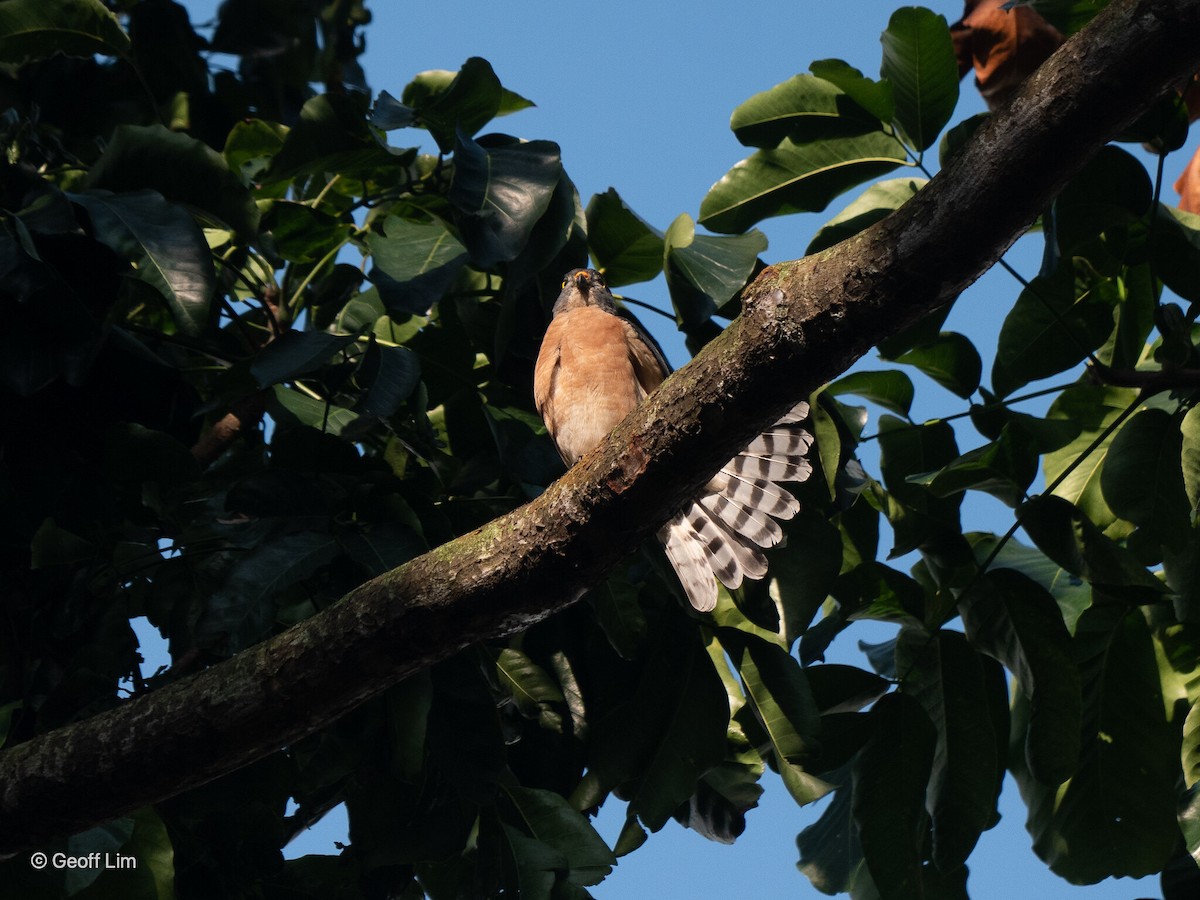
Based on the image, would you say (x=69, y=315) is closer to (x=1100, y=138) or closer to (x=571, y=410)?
(x=571, y=410)

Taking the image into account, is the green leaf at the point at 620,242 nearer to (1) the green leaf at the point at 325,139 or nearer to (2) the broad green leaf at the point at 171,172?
(1) the green leaf at the point at 325,139

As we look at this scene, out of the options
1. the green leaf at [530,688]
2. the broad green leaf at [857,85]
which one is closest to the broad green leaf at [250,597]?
the green leaf at [530,688]

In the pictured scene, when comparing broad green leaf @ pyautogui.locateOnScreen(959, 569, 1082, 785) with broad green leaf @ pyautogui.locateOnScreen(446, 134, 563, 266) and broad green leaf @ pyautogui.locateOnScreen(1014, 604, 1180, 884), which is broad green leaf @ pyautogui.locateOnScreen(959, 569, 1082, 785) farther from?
broad green leaf @ pyautogui.locateOnScreen(446, 134, 563, 266)

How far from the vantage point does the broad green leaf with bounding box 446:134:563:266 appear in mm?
2701

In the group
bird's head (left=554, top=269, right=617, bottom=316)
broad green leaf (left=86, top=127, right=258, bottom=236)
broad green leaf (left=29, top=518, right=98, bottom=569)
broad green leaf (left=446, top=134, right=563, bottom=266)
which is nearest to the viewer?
broad green leaf (left=29, top=518, right=98, bottom=569)

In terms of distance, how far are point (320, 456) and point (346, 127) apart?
89cm

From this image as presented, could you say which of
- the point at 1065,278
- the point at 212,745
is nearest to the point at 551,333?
the point at 1065,278

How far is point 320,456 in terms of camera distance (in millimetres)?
2783

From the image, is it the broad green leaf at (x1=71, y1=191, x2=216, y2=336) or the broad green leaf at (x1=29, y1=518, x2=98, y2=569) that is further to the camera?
the broad green leaf at (x1=71, y1=191, x2=216, y2=336)

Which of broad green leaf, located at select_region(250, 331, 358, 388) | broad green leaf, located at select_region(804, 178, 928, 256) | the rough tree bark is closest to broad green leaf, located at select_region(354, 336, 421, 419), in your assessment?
broad green leaf, located at select_region(250, 331, 358, 388)

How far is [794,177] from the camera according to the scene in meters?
3.09

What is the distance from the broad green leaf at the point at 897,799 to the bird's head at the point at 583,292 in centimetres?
141

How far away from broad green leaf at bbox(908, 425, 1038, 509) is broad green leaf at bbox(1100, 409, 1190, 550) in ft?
0.71

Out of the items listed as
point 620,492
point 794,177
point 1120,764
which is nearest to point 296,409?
point 620,492
